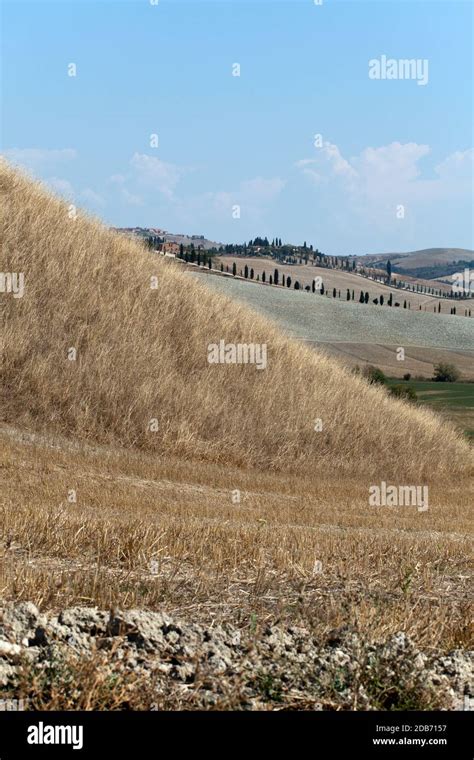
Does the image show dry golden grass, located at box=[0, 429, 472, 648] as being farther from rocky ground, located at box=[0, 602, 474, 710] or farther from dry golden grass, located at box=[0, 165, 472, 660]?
rocky ground, located at box=[0, 602, 474, 710]

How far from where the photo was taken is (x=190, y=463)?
57.9 ft

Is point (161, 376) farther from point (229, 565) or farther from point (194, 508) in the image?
point (229, 565)

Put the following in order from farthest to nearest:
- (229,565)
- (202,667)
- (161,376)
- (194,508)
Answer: (161,376)
(194,508)
(229,565)
(202,667)

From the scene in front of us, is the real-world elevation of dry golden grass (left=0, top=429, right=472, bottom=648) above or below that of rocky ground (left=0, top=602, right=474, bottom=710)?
below

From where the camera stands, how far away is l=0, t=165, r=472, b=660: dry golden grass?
6.08 m

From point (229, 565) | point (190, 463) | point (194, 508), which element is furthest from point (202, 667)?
point (190, 463)

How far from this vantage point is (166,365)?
20609 mm

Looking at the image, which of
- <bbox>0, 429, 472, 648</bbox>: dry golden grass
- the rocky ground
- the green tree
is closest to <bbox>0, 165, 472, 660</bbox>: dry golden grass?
<bbox>0, 429, 472, 648</bbox>: dry golden grass

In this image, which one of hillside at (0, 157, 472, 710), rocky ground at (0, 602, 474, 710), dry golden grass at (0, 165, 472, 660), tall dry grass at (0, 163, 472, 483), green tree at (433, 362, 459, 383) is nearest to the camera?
rocky ground at (0, 602, 474, 710)

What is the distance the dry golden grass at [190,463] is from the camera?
608cm

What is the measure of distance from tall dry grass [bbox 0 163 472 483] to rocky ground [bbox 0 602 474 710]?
43.2 ft

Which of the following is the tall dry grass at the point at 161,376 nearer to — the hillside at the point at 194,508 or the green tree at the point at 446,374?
the hillside at the point at 194,508

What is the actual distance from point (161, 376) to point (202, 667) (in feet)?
52.3
